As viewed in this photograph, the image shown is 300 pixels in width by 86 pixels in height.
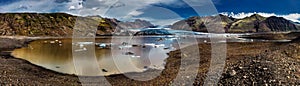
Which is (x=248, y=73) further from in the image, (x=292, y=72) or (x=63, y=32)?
(x=63, y=32)

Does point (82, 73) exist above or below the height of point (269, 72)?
below

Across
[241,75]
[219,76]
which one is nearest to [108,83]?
[219,76]

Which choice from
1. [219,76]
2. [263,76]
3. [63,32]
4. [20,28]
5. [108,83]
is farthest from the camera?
[63,32]

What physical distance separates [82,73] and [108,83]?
7589mm

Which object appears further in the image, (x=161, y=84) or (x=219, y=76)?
(x=161, y=84)

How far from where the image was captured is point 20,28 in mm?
177000

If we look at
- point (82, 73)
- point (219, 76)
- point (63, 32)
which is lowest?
point (63, 32)

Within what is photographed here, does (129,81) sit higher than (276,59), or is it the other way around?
(276,59)

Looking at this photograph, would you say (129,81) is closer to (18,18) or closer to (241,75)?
(241,75)

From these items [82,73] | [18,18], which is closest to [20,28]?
[18,18]

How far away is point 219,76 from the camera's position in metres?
23.2

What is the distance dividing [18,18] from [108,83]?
591 feet

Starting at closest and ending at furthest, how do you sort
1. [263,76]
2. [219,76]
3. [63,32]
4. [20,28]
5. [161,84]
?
[263,76]
[219,76]
[161,84]
[20,28]
[63,32]

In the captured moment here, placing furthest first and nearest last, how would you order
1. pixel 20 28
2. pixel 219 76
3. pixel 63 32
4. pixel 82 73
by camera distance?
pixel 63 32, pixel 20 28, pixel 82 73, pixel 219 76
